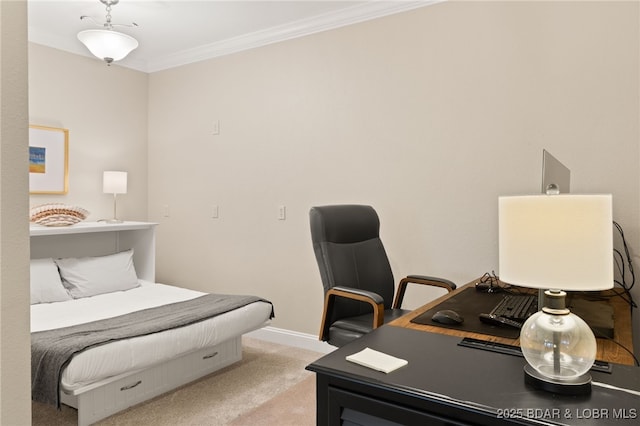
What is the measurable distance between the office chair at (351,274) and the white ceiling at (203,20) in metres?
1.55

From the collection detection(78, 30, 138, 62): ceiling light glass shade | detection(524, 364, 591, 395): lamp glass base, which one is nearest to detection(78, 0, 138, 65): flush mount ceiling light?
detection(78, 30, 138, 62): ceiling light glass shade

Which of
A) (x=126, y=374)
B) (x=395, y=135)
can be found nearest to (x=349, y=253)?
(x=395, y=135)

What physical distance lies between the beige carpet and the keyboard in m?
1.22

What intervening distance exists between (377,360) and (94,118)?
3876mm

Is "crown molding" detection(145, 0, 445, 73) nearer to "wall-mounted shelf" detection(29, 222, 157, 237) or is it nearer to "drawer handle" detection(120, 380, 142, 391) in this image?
"wall-mounted shelf" detection(29, 222, 157, 237)

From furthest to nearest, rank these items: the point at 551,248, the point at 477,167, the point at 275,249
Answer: the point at 275,249
the point at 477,167
the point at 551,248

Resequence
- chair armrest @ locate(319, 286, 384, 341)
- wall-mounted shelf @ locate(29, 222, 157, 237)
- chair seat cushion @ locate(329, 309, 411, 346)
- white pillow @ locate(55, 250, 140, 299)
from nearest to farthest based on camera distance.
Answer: chair armrest @ locate(319, 286, 384, 341)
chair seat cushion @ locate(329, 309, 411, 346)
wall-mounted shelf @ locate(29, 222, 157, 237)
white pillow @ locate(55, 250, 140, 299)

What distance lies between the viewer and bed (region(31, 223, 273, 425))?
226 cm

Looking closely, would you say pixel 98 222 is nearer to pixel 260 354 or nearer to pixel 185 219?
pixel 185 219

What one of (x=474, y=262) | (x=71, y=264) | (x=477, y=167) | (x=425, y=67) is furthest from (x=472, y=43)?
(x=71, y=264)

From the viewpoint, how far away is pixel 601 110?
2.53 metres

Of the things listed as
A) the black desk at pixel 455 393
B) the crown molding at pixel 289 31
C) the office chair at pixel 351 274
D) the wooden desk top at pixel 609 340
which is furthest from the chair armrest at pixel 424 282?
the crown molding at pixel 289 31

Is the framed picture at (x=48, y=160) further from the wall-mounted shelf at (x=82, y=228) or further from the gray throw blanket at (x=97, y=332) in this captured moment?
the gray throw blanket at (x=97, y=332)

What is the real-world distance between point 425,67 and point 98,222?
10.2 feet
